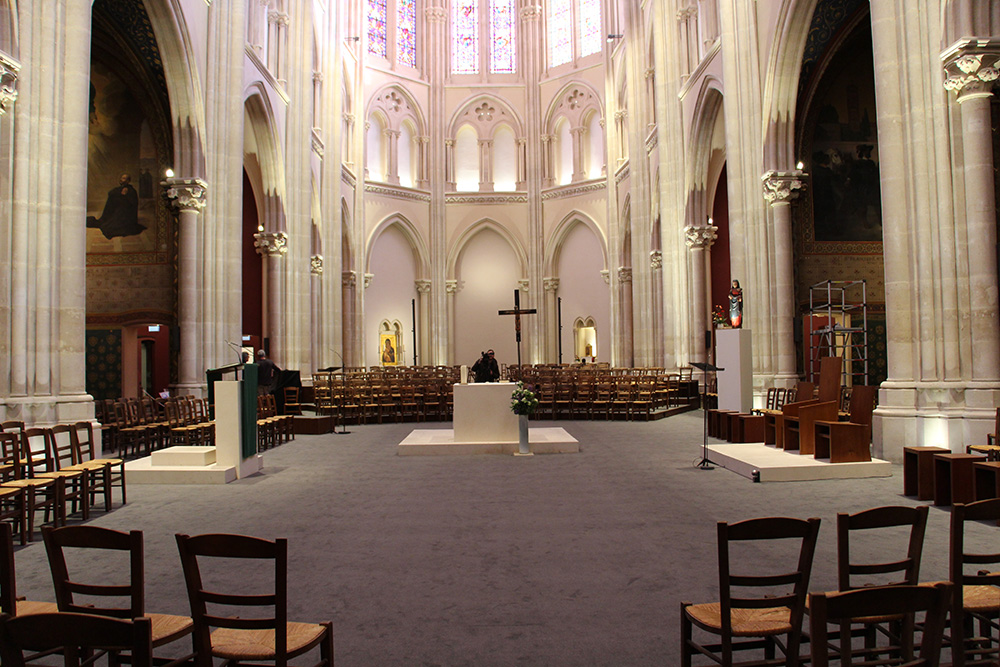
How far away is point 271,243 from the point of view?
72.8 ft

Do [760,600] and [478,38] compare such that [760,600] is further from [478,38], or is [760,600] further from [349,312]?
[478,38]

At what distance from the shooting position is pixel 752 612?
140 inches

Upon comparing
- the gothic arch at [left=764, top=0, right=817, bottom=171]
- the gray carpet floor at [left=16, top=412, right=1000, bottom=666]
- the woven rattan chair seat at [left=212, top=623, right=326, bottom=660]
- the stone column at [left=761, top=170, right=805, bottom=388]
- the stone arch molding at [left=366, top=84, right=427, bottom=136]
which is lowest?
the gray carpet floor at [left=16, top=412, right=1000, bottom=666]

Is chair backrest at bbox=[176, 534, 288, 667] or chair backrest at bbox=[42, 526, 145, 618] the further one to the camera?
chair backrest at bbox=[42, 526, 145, 618]

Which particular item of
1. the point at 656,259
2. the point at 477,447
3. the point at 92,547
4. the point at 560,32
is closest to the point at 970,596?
the point at 92,547

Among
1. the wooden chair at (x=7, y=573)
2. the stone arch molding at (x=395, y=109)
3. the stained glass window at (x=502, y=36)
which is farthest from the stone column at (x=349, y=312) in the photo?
the wooden chair at (x=7, y=573)

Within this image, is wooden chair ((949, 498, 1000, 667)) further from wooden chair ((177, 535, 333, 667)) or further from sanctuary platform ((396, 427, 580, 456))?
sanctuary platform ((396, 427, 580, 456))

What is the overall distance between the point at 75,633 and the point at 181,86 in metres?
15.2

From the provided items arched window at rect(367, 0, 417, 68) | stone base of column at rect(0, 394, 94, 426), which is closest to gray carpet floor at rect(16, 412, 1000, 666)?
stone base of column at rect(0, 394, 94, 426)

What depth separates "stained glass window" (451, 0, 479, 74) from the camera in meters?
38.0

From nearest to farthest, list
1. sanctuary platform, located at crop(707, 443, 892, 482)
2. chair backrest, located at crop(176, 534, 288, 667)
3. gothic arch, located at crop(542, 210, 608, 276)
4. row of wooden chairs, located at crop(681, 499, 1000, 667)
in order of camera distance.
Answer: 1. row of wooden chairs, located at crop(681, 499, 1000, 667)
2. chair backrest, located at crop(176, 534, 288, 667)
3. sanctuary platform, located at crop(707, 443, 892, 482)
4. gothic arch, located at crop(542, 210, 608, 276)

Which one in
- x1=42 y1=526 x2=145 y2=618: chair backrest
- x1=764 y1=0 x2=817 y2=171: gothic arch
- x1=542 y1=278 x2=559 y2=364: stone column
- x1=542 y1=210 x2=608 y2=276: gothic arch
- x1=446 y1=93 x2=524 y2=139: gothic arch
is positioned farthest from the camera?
x1=446 y1=93 x2=524 y2=139: gothic arch

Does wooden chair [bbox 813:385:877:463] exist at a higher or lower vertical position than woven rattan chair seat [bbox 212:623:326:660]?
higher

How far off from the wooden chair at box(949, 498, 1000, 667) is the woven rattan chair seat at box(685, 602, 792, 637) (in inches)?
24.2
